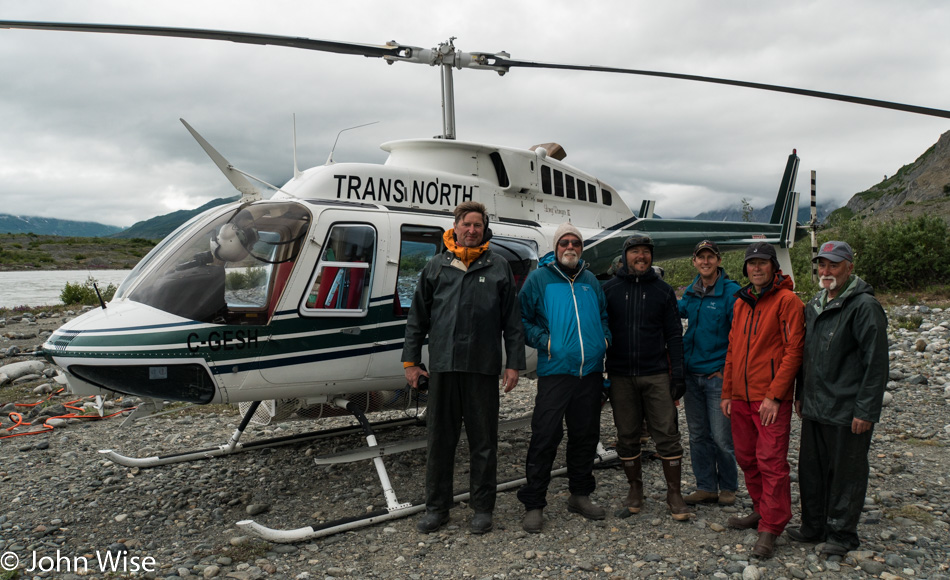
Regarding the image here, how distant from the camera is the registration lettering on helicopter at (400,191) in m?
5.33

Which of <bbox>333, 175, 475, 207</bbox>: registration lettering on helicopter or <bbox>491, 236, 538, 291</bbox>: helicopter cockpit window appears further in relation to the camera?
<bbox>491, 236, 538, 291</bbox>: helicopter cockpit window

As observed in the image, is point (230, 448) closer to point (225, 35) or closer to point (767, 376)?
point (225, 35)

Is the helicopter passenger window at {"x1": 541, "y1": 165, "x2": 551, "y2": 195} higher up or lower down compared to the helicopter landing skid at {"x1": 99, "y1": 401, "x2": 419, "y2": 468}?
higher up

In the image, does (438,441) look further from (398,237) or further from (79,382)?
(79,382)

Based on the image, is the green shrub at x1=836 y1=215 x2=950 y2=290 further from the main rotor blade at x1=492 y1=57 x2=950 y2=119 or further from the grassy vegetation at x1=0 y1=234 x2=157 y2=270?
the grassy vegetation at x1=0 y1=234 x2=157 y2=270

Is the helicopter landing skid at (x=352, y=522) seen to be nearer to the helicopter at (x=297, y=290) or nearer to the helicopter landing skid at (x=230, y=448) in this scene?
the helicopter at (x=297, y=290)

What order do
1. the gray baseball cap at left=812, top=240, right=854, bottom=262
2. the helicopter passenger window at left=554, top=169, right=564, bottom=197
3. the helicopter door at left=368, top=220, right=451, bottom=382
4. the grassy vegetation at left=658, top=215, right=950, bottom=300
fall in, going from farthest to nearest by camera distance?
the grassy vegetation at left=658, top=215, right=950, bottom=300, the helicopter passenger window at left=554, top=169, right=564, bottom=197, the helicopter door at left=368, top=220, right=451, bottom=382, the gray baseball cap at left=812, top=240, right=854, bottom=262

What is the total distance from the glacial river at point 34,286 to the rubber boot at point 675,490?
1803 centimetres

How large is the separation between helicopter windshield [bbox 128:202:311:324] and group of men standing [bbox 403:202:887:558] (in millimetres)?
1114

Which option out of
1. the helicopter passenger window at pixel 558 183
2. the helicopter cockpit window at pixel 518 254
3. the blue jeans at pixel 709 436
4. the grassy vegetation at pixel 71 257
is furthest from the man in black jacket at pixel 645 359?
the grassy vegetation at pixel 71 257

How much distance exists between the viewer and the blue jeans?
4.66 m

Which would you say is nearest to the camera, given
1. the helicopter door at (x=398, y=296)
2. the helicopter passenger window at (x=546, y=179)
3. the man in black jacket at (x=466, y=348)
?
the man in black jacket at (x=466, y=348)

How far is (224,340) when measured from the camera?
448 cm

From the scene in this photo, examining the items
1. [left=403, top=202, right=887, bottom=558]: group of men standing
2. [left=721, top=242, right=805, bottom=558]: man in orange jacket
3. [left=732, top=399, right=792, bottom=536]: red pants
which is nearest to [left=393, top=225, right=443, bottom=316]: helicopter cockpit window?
[left=403, top=202, right=887, bottom=558]: group of men standing
